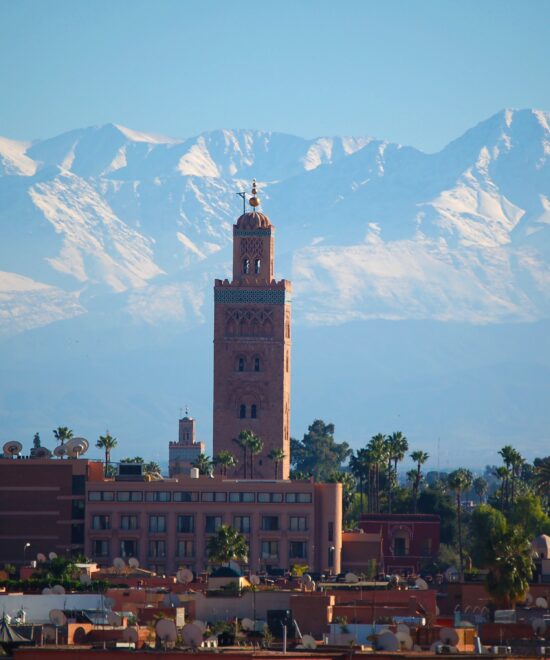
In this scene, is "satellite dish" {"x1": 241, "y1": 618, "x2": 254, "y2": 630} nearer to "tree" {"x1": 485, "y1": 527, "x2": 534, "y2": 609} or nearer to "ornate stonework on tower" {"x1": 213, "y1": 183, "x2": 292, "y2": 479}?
"tree" {"x1": 485, "y1": 527, "x2": 534, "y2": 609}

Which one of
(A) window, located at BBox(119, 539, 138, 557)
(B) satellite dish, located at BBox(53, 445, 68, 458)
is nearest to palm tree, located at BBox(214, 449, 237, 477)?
(A) window, located at BBox(119, 539, 138, 557)

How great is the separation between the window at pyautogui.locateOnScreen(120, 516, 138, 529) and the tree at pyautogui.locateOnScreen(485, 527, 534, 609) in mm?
49756

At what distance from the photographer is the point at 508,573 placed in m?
103

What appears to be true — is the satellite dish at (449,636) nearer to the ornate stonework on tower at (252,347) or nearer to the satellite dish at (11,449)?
the satellite dish at (11,449)

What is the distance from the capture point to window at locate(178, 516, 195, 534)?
154 meters

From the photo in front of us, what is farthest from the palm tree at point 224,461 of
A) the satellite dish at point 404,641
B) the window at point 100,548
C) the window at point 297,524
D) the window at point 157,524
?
the satellite dish at point 404,641

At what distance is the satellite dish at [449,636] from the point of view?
7388 cm

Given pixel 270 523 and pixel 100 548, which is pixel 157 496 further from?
pixel 270 523

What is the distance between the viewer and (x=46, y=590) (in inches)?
3812

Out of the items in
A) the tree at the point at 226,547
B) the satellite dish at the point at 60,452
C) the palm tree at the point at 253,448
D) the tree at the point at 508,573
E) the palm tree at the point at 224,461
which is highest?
the palm tree at the point at 253,448

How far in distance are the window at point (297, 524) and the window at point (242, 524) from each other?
259 centimetres

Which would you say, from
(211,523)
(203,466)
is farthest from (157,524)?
(203,466)

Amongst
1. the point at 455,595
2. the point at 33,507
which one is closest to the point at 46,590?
the point at 455,595

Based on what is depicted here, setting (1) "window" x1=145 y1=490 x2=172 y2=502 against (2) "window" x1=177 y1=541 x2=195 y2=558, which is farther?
(1) "window" x1=145 y1=490 x2=172 y2=502
